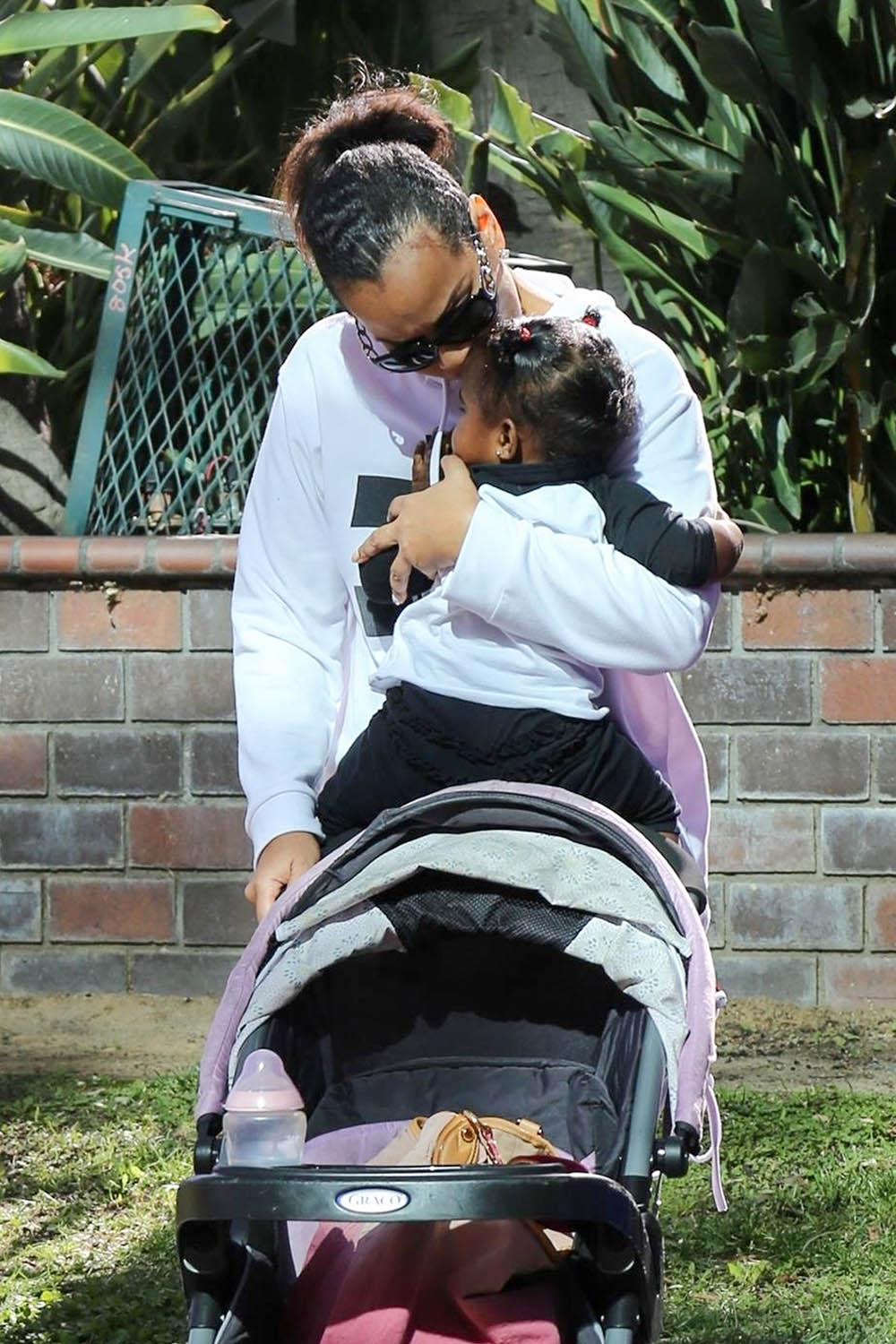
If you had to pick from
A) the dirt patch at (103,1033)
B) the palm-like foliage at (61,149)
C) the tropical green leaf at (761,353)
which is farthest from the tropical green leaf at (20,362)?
the tropical green leaf at (761,353)

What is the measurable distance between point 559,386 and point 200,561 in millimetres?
2901

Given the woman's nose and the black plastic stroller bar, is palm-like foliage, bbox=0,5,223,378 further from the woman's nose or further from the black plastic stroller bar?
the black plastic stroller bar

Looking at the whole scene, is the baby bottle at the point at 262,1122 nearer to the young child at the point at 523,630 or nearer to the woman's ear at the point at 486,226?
the young child at the point at 523,630

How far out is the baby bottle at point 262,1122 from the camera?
210 centimetres

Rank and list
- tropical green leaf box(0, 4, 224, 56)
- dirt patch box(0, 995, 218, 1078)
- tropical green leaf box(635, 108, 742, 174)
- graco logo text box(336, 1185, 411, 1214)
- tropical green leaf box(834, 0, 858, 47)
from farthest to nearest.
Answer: tropical green leaf box(635, 108, 742, 174) < tropical green leaf box(0, 4, 224, 56) < tropical green leaf box(834, 0, 858, 47) < dirt patch box(0, 995, 218, 1078) < graco logo text box(336, 1185, 411, 1214)

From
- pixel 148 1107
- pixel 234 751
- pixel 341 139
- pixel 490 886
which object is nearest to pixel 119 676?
pixel 234 751

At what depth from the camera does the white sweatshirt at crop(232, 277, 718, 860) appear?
2623 mm

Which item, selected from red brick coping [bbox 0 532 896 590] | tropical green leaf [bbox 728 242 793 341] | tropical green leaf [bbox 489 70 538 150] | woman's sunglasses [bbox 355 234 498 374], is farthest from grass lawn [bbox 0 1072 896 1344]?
tropical green leaf [bbox 489 70 538 150]

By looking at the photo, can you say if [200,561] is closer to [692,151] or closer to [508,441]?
[692,151]

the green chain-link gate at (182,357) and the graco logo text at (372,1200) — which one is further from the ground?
the green chain-link gate at (182,357)

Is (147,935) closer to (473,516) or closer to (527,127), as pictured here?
(527,127)

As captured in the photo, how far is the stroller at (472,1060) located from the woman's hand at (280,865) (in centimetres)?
17

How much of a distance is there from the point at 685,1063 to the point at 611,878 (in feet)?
0.78

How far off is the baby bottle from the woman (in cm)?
45
